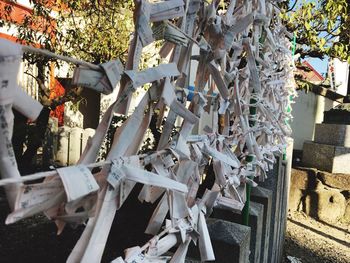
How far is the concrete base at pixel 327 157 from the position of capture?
6.67 meters

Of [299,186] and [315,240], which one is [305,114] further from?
[315,240]

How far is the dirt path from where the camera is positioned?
4918 mm

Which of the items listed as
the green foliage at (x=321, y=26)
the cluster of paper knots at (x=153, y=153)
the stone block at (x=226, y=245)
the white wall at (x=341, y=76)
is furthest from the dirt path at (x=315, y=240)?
the white wall at (x=341, y=76)

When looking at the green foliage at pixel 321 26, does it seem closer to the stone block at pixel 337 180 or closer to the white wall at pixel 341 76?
the stone block at pixel 337 180

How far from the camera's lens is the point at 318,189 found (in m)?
6.38

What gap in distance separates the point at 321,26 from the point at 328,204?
2.87m

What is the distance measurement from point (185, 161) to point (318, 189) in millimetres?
5956

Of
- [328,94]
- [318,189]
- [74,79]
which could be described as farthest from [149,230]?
[328,94]

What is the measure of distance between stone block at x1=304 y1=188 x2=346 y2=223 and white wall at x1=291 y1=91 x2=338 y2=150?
7.96 feet

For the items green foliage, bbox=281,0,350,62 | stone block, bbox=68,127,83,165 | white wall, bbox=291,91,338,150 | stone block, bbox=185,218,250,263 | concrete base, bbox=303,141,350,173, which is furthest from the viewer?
white wall, bbox=291,91,338,150

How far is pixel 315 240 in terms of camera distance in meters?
5.43

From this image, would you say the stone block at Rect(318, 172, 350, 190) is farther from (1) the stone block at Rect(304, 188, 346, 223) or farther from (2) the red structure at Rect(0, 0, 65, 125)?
(2) the red structure at Rect(0, 0, 65, 125)

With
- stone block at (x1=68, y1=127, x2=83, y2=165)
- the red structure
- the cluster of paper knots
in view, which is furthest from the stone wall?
the cluster of paper knots

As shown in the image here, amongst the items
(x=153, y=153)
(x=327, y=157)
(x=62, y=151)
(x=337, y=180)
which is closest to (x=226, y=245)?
(x=153, y=153)
